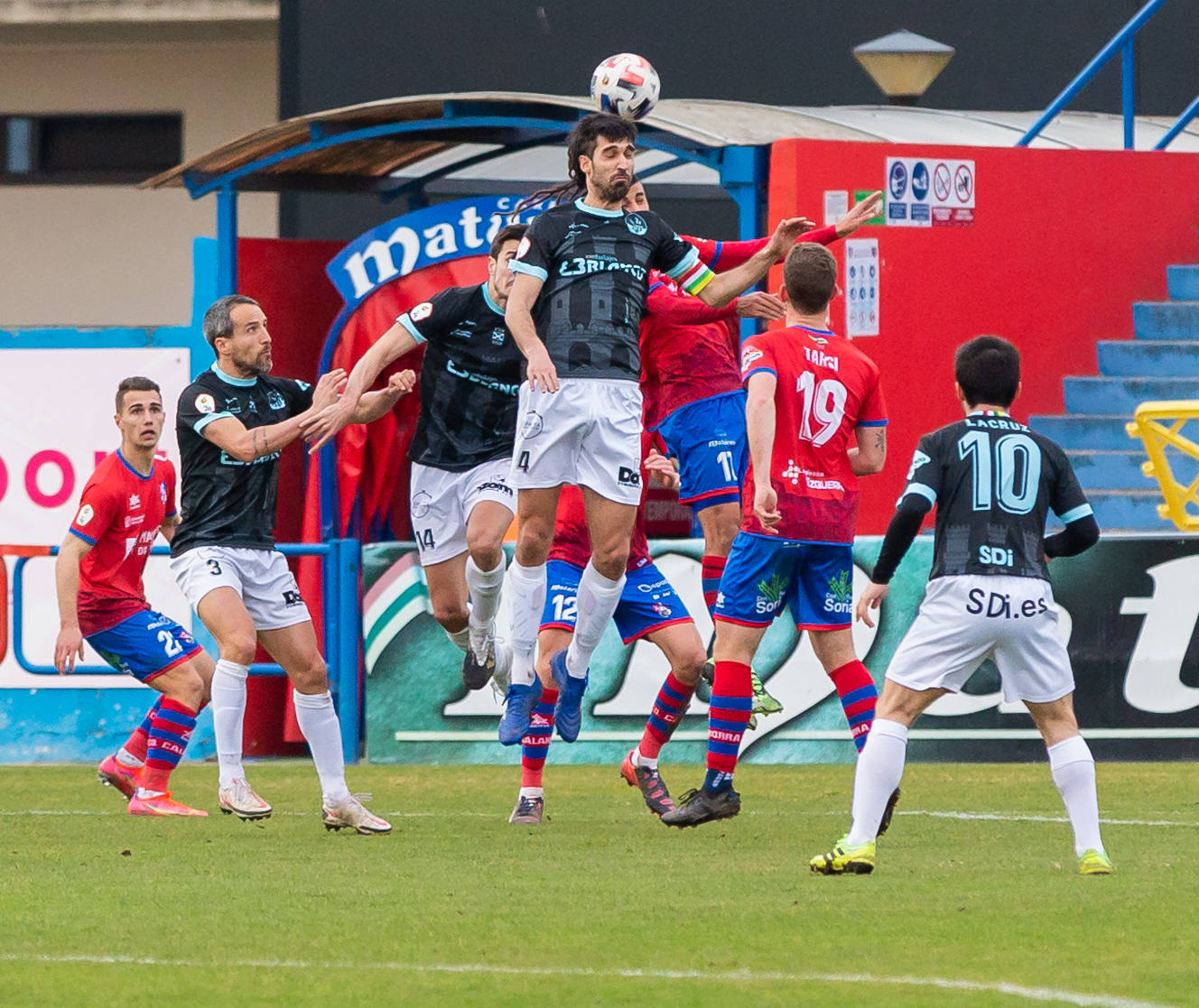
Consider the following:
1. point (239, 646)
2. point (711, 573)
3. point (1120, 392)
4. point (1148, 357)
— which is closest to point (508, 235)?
point (239, 646)

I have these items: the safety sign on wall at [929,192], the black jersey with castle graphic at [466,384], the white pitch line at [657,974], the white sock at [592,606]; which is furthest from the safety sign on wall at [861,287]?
the white pitch line at [657,974]

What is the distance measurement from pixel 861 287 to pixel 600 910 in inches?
303

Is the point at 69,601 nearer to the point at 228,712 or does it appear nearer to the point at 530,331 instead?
the point at 228,712

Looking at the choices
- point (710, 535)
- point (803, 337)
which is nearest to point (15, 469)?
point (710, 535)

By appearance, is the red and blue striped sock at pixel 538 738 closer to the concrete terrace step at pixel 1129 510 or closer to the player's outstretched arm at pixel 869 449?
the player's outstretched arm at pixel 869 449

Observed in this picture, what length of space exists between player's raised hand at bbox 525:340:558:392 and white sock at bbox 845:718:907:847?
1895 mm

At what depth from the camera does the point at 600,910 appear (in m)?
6.75

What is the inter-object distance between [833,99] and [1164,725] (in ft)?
29.8

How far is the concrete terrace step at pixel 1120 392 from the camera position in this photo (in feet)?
49.6

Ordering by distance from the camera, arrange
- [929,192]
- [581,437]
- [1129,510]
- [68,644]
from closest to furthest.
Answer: [581,437]
[68,644]
[929,192]
[1129,510]

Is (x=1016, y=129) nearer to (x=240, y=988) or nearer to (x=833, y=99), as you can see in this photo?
(x=833, y=99)

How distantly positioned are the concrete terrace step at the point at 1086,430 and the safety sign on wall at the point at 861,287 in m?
1.56

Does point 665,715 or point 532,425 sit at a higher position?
point 532,425

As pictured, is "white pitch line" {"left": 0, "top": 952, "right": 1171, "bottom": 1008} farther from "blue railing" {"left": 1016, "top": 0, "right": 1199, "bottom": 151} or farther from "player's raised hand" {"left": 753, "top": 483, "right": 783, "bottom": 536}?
"blue railing" {"left": 1016, "top": 0, "right": 1199, "bottom": 151}
